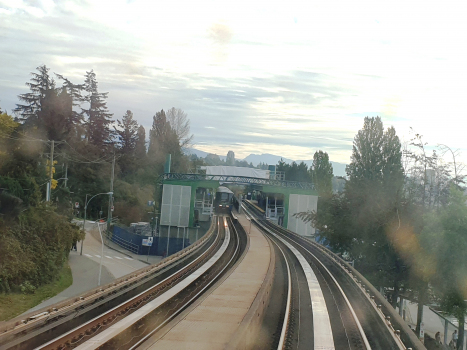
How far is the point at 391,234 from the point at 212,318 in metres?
16.7

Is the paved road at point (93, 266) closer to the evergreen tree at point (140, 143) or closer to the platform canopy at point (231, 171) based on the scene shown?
the platform canopy at point (231, 171)

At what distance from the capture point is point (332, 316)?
1291cm

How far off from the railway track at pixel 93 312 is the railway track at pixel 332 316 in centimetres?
365

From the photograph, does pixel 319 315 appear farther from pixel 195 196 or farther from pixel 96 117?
pixel 96 117

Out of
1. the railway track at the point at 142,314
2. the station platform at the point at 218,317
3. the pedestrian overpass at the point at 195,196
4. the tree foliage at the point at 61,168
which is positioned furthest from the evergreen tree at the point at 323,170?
the station platform at the point at 218,317

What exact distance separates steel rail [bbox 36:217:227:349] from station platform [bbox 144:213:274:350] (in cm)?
154

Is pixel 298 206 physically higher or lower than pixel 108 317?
higher

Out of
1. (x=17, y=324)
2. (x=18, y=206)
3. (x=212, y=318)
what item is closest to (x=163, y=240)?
(x=18, y=206)

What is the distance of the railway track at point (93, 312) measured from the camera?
8.05m

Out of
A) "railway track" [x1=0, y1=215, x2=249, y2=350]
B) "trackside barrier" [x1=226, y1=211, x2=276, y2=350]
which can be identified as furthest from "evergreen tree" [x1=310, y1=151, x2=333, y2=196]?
"trackside barrier" [x1=226, y1=211, x2=276, y2=350]

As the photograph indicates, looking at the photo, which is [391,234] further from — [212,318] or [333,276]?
[212,318]

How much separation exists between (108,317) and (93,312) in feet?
1.65

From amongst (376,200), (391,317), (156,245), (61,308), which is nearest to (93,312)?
(61,308)

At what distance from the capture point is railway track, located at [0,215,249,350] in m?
Answer: 8.05
